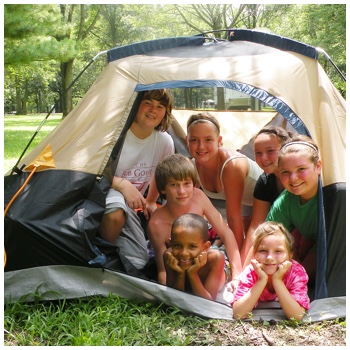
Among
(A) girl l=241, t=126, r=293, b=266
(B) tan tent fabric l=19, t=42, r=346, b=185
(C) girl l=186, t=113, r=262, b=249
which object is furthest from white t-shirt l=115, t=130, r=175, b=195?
(A) girl l=241, t=126, r=293, b=266

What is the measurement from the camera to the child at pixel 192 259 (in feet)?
7.88

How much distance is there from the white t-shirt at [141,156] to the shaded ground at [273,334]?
4.19ft

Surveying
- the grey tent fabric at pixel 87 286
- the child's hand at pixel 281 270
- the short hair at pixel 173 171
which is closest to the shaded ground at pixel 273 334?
the grey tent fabric at pixel 87 286

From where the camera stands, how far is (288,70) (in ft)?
8.70

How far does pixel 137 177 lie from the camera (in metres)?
3.24

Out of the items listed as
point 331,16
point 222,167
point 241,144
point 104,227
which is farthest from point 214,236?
point 331,16

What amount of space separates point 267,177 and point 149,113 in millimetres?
897

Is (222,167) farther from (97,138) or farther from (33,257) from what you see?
(33,257)

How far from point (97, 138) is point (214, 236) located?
3.73ft

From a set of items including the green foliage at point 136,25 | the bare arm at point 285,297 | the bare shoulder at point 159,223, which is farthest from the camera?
the green foliage at point 136,25

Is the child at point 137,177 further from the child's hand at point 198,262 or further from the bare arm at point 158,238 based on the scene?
the child's hand at point 198,262

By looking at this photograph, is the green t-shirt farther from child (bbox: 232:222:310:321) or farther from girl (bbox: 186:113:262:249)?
girl (bbox: 186:113:262:249)

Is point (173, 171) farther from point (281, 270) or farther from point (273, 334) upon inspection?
point (273, 334)

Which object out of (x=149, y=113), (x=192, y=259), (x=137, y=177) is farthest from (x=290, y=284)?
(x=149, y=113)
